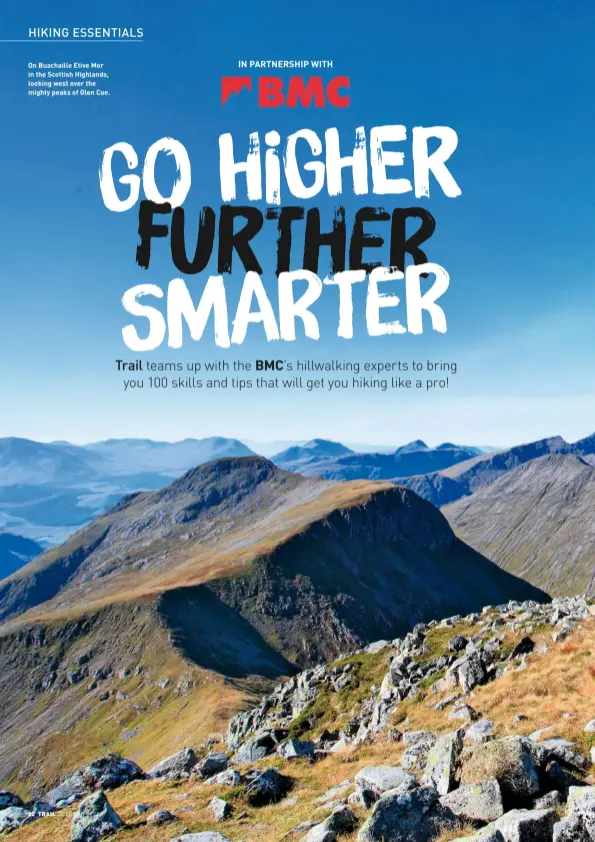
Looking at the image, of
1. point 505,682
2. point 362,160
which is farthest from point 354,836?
point 362,160

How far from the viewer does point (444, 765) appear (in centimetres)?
1803

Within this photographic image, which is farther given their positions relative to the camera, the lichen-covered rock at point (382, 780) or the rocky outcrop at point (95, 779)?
the rocky outcrop at point (95, 779)

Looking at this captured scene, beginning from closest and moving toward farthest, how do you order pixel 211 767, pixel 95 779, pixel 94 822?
pixel 94 822
pixel 211 767
pixel 95 779

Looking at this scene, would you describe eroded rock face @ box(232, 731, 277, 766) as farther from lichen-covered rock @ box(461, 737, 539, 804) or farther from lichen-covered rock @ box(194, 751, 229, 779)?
lichen-covered rock @ box(461, 737, 539, 804)

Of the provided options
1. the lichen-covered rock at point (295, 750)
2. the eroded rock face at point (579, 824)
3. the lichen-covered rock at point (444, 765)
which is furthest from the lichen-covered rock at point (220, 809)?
the eroded rock face at point (579, 824)

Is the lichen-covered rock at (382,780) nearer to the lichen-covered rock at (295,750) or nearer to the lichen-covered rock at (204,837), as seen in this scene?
the lichen-covered rock at (204,837)

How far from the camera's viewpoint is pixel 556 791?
50.6 ft

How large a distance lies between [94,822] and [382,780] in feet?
42.9

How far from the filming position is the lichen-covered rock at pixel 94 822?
2241 centimetres

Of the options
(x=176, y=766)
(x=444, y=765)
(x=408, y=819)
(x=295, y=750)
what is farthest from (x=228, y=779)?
(x=408, y=819)

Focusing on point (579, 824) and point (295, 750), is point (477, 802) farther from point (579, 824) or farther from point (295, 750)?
point (295, 750)

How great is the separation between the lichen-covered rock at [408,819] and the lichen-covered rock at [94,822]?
1371 cm

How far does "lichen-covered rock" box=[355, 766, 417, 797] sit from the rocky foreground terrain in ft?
0.27

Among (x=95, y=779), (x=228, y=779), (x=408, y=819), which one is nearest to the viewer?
(x=408, y=819)
